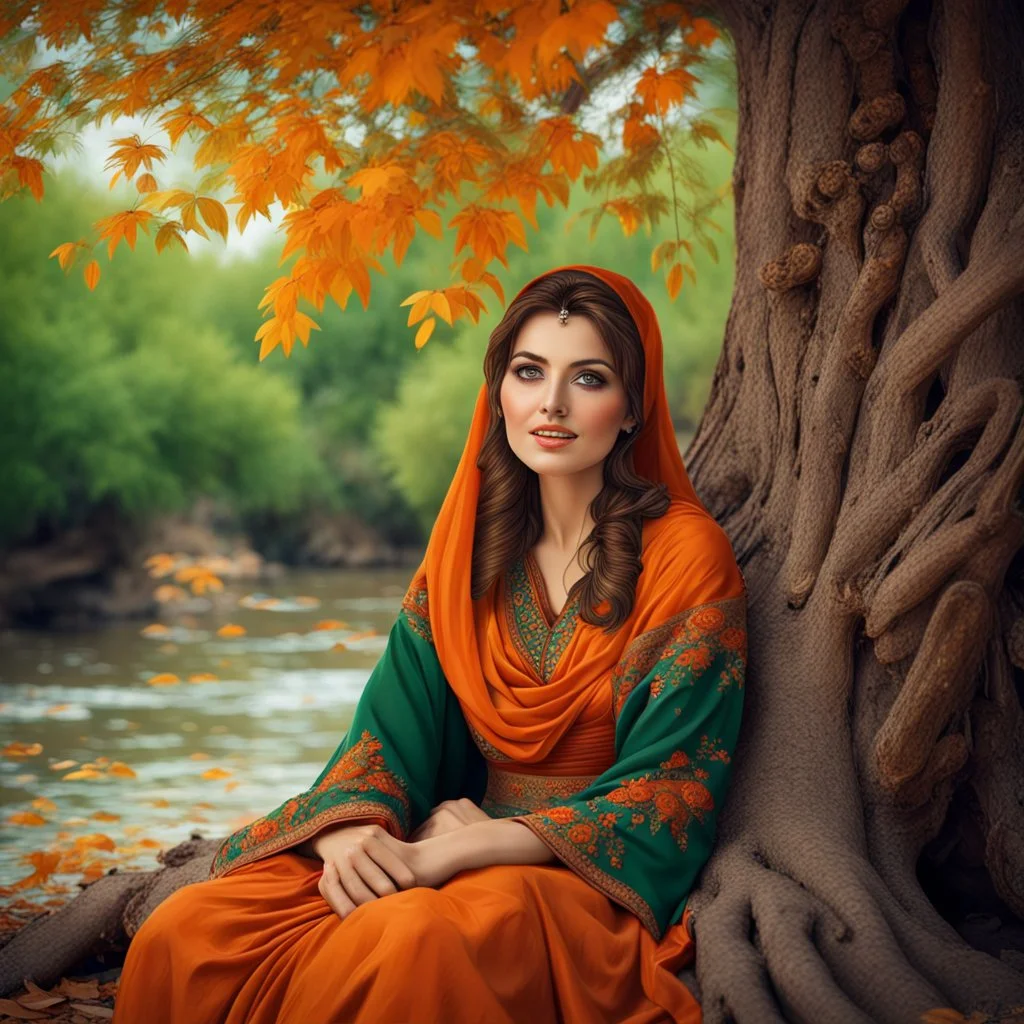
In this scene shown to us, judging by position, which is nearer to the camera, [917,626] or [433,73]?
[433,73]

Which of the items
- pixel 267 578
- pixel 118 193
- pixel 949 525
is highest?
pixel 118 193

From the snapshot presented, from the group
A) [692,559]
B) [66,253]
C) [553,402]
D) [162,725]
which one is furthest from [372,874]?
[162,725]

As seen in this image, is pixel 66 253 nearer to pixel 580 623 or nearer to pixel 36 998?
pixel 580 623

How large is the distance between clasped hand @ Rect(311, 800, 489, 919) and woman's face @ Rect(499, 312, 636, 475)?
0.82 metres

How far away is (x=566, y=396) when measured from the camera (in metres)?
2.65

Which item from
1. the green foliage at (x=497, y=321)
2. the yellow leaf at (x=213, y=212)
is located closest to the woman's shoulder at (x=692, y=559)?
the yellow leaf at (x=213, y=212)

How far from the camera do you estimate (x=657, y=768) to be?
2.48 meters

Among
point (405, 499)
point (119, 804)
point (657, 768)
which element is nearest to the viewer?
point (657, 768)

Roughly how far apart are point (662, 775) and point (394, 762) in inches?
22.4

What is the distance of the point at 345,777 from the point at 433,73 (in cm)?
140

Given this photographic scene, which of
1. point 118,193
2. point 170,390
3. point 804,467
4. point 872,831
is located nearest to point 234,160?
point 804,467

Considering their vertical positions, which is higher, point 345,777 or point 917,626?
point 917,626

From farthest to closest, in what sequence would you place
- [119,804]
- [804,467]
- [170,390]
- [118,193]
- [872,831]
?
[118,193] → [170,390] → [119,804] → [804,467] → [872,831]

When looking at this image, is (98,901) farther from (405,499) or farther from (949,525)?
(405,499)
